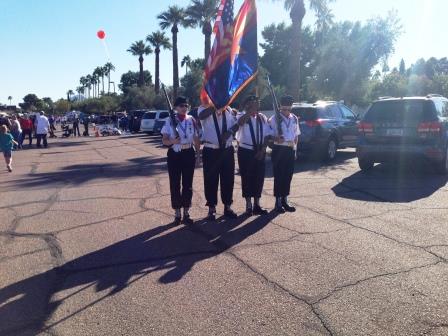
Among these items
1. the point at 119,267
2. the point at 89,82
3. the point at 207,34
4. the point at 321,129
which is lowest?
Answer: the point at 119,267

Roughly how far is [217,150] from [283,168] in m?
1.22

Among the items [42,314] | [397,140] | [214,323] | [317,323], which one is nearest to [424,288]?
[317,323]

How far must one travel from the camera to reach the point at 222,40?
6730 millimetres

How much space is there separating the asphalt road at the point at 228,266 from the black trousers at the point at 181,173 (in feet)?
1.38

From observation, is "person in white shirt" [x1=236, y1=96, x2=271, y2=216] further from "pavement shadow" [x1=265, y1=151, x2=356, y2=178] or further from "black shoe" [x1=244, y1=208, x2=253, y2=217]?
"pavement shadow" [x1=265, y1=151, x2=356, y2=178]

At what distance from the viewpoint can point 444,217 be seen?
654cm

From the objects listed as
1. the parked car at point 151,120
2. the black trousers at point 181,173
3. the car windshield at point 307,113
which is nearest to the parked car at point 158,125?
the parked car at point 151,120

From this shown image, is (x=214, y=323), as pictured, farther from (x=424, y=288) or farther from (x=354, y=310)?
(x=424, y=288)

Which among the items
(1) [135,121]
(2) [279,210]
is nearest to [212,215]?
(2) [279,210]

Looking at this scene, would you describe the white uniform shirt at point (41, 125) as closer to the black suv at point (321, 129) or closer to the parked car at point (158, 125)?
the parked car at point (158, 125)

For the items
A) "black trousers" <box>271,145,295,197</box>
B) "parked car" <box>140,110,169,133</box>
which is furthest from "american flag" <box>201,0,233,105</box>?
"parked car" <box>140,110,169,133</box>

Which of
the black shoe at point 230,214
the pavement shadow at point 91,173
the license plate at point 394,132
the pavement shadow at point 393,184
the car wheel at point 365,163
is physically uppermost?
the license plate at point 394,132

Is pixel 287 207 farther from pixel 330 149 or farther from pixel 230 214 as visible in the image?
pixel 330 149

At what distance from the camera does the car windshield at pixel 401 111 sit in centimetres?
966
